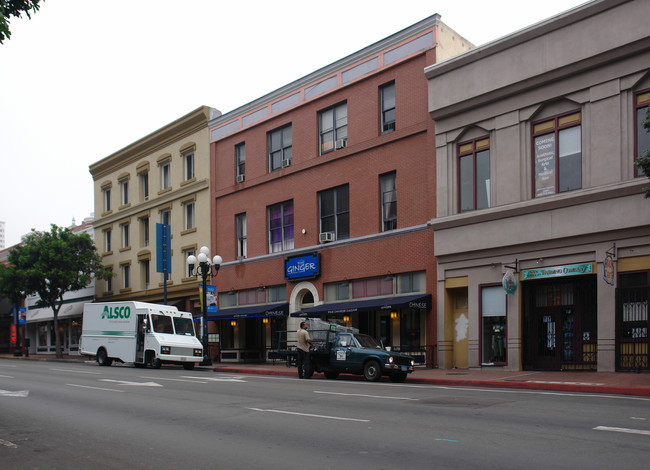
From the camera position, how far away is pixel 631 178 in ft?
60.7

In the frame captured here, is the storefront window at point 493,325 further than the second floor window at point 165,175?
No

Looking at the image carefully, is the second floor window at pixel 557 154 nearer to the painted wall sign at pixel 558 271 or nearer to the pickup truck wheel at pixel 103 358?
the painted wall sign at pixel 558 271

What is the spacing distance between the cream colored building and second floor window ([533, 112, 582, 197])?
1946 cm

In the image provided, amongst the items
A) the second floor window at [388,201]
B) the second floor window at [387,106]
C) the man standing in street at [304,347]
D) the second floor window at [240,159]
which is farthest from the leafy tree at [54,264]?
the man standing in street at [304,347]

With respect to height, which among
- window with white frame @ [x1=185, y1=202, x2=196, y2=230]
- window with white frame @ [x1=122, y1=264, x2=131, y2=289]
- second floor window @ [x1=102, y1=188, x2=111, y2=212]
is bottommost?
window with white frame @ [x1=122, y1=264, x2=131, y2=289]

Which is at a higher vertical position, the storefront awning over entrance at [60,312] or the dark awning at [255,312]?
the dark awning at [255,312]

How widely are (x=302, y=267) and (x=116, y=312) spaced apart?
8.46 metres

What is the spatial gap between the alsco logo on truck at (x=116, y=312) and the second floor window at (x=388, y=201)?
11.5m

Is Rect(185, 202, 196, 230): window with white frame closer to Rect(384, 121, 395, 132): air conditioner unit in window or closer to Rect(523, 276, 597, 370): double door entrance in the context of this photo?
Rect(384, 121, 395, 132): air conditioner unit in window

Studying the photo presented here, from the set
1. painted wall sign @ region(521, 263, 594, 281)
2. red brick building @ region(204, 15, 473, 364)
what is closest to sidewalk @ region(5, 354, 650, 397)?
painted wall sign @ region(521, 263, 594, 281)

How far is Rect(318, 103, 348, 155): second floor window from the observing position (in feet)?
93.2

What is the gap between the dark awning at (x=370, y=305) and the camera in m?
23.4

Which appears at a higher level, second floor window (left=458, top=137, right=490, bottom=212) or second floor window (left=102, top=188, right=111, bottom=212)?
second floor window (left=102, top=188, right=111, bottom=212)

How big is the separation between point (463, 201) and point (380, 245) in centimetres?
426
